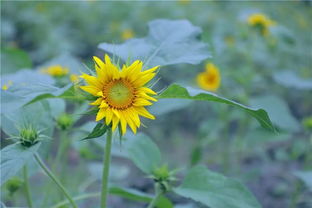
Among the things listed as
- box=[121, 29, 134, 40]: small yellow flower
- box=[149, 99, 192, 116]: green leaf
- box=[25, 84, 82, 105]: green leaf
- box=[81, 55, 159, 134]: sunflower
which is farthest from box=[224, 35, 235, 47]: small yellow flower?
box=[25, 84, 82, 105]: green leaf

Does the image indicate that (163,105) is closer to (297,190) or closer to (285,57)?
(297,190)

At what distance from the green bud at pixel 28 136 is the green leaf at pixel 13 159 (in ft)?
0.05

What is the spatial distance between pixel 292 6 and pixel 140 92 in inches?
132

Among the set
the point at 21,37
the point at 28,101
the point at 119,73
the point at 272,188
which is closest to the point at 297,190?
the point at 272,188

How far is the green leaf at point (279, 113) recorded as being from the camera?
6.88 feet

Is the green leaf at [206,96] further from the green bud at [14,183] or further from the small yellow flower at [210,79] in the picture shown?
the small yellow flower at [210,79]

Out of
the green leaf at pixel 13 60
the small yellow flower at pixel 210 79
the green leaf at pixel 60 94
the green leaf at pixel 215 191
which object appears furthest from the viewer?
the small yellow flower at pixel 210 79

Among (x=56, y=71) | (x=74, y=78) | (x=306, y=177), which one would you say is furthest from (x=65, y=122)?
(x=306, y=177)

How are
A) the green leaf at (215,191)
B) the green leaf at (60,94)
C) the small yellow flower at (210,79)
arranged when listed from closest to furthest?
the green leaf at (60,94)
the green leaf at (215,191)
the small yellow flower at (210,79)

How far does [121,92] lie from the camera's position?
1021 mm

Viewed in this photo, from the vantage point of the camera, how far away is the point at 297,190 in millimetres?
1906

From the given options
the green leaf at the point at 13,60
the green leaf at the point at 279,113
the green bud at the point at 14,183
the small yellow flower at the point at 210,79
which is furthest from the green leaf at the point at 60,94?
the small yellow flower at the point at 210,79

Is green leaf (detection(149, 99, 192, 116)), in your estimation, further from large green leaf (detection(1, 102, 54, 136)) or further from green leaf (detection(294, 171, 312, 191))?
large green leaf (detection(1, 102, 54, 136))

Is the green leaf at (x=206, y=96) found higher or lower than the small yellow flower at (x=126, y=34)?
lower
